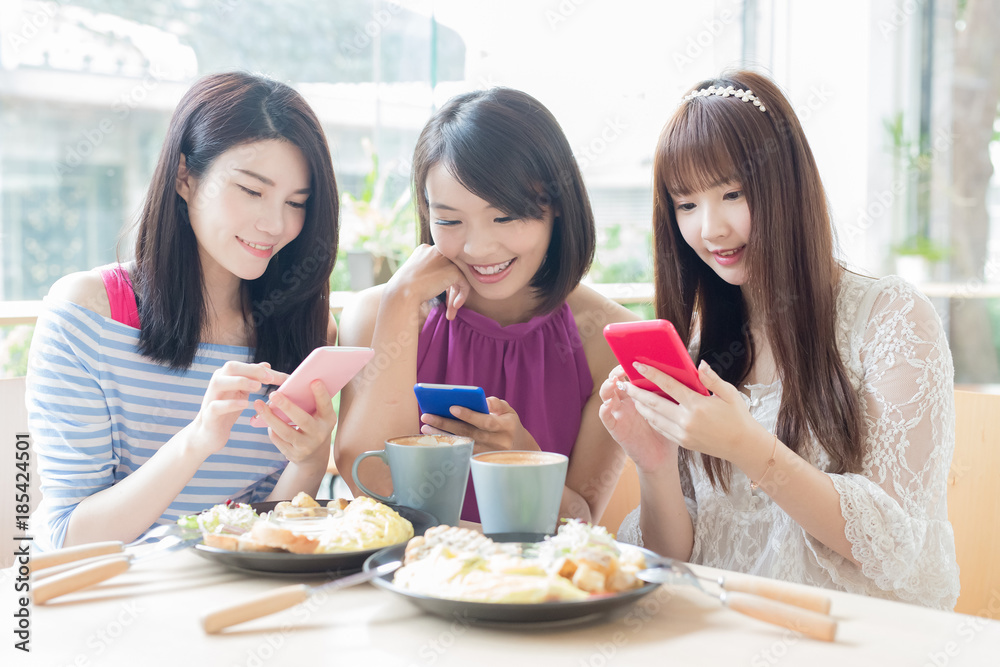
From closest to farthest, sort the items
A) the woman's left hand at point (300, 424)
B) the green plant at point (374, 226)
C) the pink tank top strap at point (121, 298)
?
the woman's left hand at point (300, 424) → the pink tank top strap at point (121, 298) → the green plant at point (374, 226)

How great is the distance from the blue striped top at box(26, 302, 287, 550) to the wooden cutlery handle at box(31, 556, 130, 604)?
516 mm

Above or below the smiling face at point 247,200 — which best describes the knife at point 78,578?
below

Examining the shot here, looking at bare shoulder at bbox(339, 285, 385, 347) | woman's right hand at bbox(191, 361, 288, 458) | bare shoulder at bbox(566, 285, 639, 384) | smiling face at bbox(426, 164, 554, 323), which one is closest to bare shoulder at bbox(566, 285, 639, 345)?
bare shoulder at bbox(566, 285, 639, 384)

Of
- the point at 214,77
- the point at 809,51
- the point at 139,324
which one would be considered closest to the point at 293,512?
the point at 139,324

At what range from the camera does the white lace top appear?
1146 mm

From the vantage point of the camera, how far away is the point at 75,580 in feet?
2.56

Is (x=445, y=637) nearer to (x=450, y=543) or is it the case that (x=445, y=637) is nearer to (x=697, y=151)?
(x=450, y=543)

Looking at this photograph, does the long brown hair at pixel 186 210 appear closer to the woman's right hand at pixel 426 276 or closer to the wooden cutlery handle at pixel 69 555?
the woman's right hand at pixel 426 276

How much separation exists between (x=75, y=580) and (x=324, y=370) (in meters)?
0.39

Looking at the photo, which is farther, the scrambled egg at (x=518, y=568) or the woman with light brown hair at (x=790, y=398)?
the woman with light brown hair at (x=790, y=398)

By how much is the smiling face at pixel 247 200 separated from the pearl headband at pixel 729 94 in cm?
73

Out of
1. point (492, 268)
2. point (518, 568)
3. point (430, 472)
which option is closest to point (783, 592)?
point (518, 568)

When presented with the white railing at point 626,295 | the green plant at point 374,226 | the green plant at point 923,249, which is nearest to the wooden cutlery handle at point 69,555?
the white railing at point 626,295

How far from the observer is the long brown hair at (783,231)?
130cm
